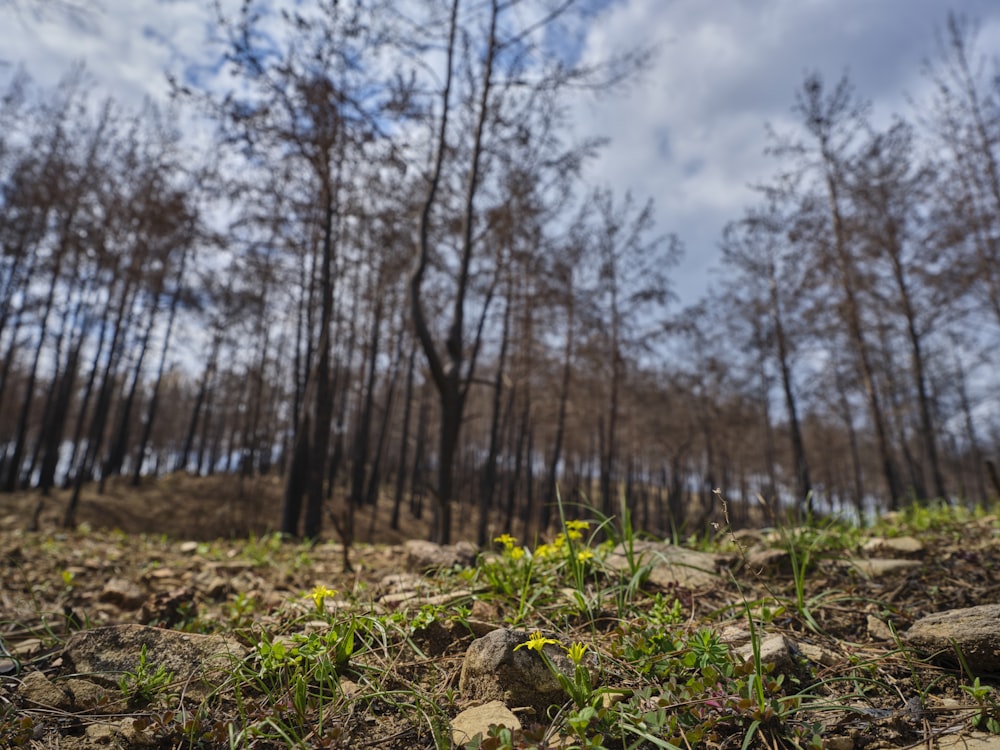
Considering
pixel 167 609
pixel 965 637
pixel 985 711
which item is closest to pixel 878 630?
pixel 965 637

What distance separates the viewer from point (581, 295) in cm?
1277

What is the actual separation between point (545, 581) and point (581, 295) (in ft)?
35.4

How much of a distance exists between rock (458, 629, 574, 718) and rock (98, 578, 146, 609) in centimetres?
299

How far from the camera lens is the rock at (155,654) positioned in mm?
1981

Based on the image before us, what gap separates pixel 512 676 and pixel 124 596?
10.8ft

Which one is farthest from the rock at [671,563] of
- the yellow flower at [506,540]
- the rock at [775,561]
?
the yellow flower at [506,540]

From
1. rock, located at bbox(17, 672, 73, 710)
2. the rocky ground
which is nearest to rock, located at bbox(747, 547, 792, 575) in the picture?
the rocky ground

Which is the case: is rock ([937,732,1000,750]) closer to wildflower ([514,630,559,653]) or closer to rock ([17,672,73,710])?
wildflower ([514,630,559,653])

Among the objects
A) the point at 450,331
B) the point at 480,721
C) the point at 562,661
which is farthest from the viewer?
the point at 450,331

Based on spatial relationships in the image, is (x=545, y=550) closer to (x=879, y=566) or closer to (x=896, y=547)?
(x=879, y=566)

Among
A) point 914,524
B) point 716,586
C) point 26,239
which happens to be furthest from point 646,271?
point 26,239

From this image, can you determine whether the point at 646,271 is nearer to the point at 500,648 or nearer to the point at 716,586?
the point at 716,586

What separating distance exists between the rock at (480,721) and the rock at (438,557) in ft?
4.56

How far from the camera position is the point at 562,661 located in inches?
72.2
